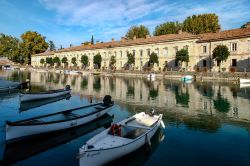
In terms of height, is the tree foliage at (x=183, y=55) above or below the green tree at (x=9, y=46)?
below

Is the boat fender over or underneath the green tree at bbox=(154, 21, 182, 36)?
underneath

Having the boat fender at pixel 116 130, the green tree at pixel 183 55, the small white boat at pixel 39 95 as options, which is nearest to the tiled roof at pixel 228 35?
the green tree at pixel 183 55

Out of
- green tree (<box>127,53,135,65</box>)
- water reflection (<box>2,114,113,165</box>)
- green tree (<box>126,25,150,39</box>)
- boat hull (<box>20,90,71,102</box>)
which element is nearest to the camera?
water reflection (<box>2,114,113,165</box>)

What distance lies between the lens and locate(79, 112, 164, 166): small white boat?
8.13 m

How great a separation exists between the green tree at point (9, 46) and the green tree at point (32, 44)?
8136mm

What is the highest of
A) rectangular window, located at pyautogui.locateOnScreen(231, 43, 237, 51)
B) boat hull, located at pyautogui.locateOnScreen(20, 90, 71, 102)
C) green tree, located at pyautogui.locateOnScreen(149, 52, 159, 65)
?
rectangular window, located at pyautogui.locateOnScreen(231, 43, 237, 51)

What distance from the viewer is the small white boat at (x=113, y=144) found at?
8.13 metres

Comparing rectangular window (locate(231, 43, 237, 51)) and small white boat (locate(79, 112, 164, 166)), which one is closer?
small white boat (locate(79, 112, 164, 166))

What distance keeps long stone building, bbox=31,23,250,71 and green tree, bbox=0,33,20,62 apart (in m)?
59.5

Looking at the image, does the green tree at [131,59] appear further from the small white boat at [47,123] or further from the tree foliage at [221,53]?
the small white boat at [47,123]

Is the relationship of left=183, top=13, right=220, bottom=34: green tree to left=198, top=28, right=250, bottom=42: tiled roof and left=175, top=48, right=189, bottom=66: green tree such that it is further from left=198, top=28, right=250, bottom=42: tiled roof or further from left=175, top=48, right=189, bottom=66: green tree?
left=175, top=48, right=189, bottom=66: green tree

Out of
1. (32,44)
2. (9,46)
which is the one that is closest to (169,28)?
(32,44)

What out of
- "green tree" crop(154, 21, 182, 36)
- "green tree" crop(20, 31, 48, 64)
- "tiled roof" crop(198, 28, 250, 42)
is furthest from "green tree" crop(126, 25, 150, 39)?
"green tree" crop(20, 31, 48, 64)

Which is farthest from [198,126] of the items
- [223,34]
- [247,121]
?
[223,34]
